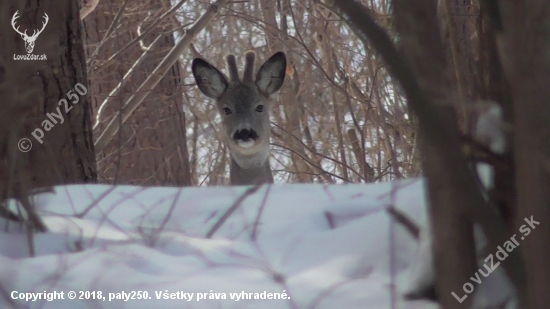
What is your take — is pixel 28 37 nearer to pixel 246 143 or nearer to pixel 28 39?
pixel 28 39

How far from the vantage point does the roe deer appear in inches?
311

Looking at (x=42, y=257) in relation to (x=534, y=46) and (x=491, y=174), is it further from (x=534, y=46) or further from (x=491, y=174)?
(x=534, y=46)

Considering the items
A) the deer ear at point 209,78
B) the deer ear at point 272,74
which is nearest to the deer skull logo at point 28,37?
the deer ear at point 209,78

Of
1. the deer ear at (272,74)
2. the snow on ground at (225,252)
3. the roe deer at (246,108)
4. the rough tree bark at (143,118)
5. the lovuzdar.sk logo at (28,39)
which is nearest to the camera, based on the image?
the snow on ground at (225,252)

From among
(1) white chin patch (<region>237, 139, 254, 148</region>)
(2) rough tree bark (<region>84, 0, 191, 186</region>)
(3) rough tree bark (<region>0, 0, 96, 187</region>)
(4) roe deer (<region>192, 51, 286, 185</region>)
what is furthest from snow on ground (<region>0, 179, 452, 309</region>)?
(2) rough tree bark (<region>84, 0, 191, 186</region>)

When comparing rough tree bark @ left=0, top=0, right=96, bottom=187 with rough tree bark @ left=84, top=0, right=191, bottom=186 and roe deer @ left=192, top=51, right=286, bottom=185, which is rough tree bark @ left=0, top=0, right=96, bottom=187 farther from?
rough tree bark @ left=84, top=0, right=191, bottom=186

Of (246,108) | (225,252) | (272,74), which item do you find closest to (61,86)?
(225,252)

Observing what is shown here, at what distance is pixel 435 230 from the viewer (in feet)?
6.10

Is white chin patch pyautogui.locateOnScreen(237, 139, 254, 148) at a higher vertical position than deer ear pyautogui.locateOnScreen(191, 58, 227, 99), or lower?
lower

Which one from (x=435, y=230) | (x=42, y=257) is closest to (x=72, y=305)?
(x=42, y=257)

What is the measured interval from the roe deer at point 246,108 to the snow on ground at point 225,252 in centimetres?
481

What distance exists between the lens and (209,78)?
8492mm

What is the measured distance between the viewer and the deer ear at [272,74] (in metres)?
8.33

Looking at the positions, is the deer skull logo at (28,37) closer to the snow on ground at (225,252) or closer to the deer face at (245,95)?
the snow on ground at (225,252)
